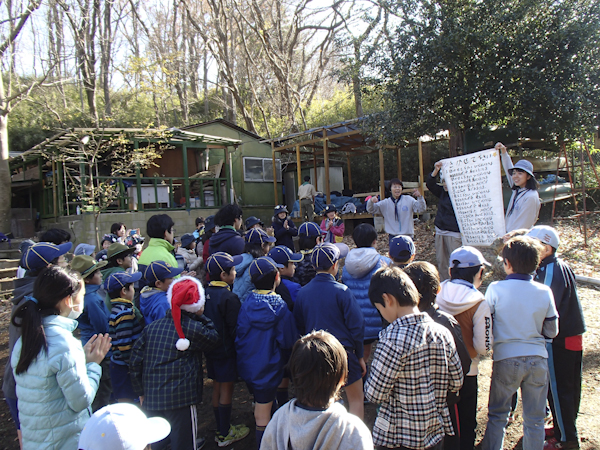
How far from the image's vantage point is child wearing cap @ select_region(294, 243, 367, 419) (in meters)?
2.90

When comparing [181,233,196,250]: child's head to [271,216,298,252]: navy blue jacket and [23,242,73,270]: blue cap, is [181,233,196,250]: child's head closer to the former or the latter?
[271,216,298,252]: navy blue jacket

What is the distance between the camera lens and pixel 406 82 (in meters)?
7.68

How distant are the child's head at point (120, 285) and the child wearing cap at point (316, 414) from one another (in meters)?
2.05

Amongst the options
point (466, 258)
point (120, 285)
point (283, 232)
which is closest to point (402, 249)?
point (466, 258)

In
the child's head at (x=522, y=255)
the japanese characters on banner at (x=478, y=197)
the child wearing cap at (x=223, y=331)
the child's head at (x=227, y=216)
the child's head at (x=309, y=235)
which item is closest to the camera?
the child's head at (x=522, y=255)

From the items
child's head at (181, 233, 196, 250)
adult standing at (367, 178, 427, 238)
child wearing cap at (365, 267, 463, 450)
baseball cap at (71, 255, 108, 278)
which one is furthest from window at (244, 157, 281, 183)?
child wearing cap at (365, 267, 463, 450)

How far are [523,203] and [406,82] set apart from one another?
4319 millimetres

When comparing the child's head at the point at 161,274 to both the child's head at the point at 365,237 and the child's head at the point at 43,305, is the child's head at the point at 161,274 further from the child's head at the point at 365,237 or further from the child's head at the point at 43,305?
the child's head at the point at 365,237

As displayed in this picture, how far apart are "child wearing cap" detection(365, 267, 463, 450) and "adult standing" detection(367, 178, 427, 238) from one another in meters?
3.62

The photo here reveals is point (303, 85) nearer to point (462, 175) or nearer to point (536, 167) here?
point (536, 167)

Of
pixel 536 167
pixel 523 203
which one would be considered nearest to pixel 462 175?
pixel 523 203

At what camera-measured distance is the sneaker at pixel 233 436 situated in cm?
322


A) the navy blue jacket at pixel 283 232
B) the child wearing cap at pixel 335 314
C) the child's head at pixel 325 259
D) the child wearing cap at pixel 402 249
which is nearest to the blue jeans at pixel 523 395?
the child wearing cap at pixel 335 314

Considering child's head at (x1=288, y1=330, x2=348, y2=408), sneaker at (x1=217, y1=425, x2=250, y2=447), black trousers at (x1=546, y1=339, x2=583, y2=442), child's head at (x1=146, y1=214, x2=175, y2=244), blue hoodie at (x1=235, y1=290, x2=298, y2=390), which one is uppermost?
child's head at (x1=146, y1=214, x2=175, y2=244)
